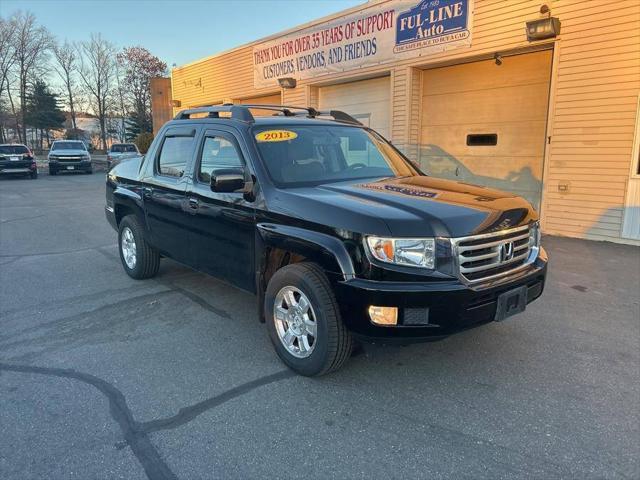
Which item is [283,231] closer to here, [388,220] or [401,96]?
[388,220]

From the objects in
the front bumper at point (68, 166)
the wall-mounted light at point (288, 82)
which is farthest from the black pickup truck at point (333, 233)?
the front bumper at point (68, 166)

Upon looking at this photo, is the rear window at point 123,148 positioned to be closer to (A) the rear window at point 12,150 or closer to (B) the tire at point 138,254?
(A) the rear window at point 12,150

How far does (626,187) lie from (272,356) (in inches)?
284

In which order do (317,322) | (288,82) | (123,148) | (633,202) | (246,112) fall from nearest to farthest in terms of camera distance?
(317,322) < (246,112) < (633,202) < (288,82) < (123,148)

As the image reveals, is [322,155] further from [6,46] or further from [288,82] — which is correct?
[6,46]

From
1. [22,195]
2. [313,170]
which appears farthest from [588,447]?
[22,195]

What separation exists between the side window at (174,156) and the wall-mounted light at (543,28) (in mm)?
6917

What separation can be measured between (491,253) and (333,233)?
3.47 feet

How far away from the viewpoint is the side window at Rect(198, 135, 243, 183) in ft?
13.5

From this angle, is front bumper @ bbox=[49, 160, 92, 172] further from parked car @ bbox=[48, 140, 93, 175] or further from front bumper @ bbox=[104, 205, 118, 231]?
front bumper @ bbox=[104, 205, 118, 231]

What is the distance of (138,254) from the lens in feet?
18.7

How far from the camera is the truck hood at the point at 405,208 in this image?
2965 millimetres

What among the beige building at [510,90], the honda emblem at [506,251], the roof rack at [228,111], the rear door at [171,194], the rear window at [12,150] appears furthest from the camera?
the rear window at [12,150]

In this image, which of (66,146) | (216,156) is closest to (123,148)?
(66,146)
